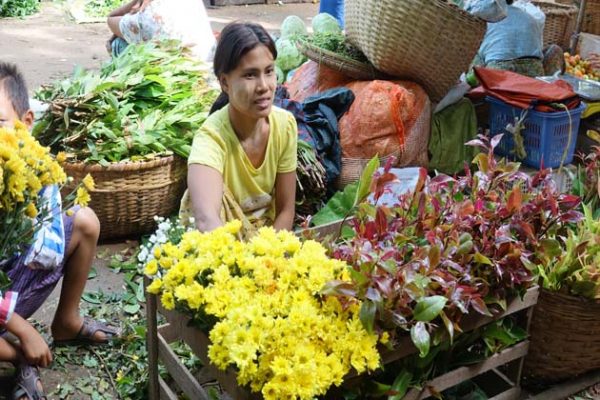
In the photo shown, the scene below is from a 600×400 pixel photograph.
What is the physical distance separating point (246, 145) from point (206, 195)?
321 millimetres

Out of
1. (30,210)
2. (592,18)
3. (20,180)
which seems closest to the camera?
(20,180)

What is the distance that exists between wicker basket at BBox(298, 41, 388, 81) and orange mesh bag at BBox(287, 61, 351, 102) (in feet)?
0.21

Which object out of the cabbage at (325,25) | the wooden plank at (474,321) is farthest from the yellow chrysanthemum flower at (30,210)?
the cabbage at (325,25)

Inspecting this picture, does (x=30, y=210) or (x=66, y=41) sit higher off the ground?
(x=30, y=210)

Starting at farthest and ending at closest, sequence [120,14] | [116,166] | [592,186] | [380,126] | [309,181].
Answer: [120,14] < [380,126] < [309,181] < [116,166] < [592,186]

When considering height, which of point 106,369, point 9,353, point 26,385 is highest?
point 9,353

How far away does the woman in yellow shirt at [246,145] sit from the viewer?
8.54ft

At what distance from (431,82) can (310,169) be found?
3.14 ft

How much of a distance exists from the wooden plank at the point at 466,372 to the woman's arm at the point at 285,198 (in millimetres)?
1029

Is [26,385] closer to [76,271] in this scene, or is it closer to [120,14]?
[76,271]

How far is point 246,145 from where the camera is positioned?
110 inches

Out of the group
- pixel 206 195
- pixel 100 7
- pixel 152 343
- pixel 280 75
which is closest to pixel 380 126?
pixel 280 75

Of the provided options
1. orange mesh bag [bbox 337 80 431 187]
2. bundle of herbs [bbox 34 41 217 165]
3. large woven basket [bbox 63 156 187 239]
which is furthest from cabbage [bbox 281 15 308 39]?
large woven basket [bbox 63 156 187 239]

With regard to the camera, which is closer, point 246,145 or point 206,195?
point 206,195
